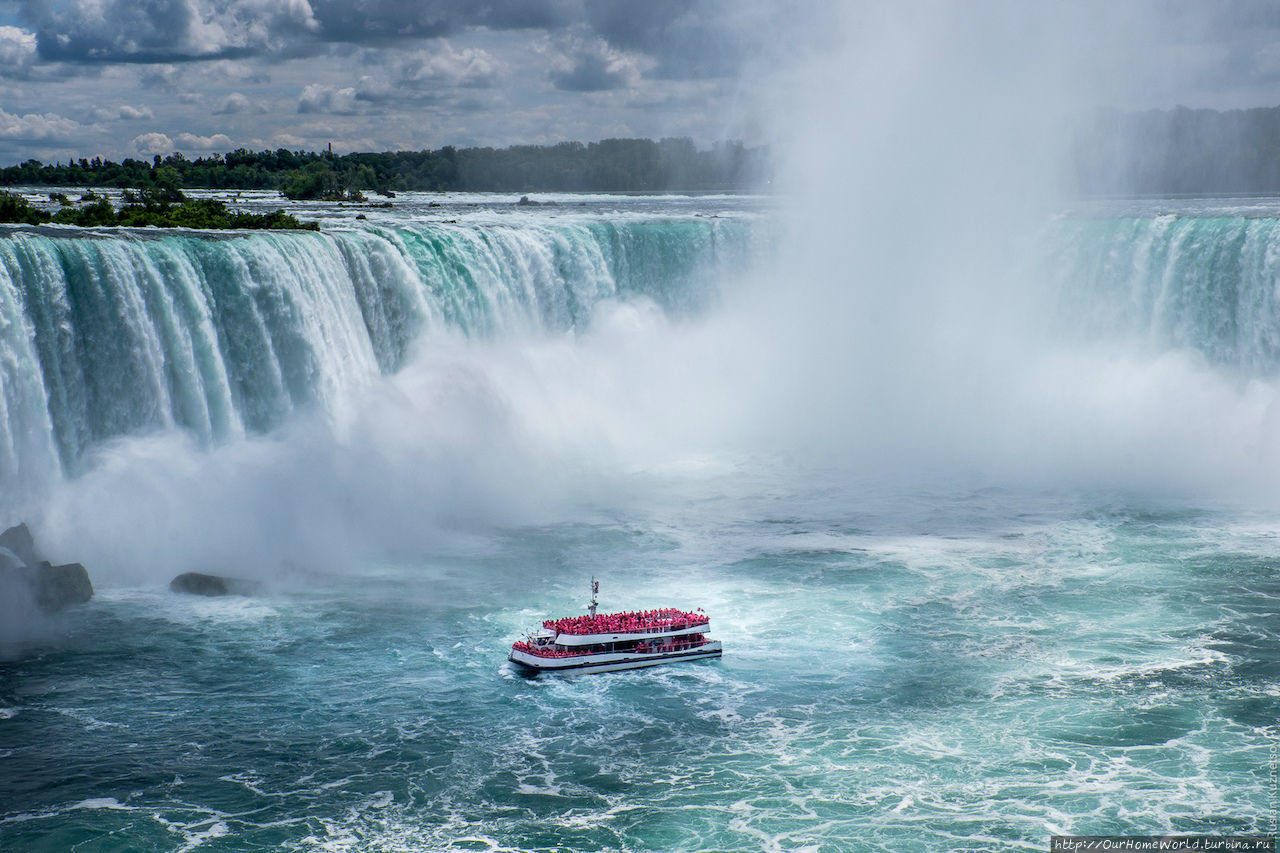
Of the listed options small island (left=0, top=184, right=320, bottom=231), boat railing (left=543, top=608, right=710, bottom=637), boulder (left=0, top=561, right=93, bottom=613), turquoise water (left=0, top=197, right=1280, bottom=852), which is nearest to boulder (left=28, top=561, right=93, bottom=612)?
boulder (left=0, top=561, right=93, bottom=613)

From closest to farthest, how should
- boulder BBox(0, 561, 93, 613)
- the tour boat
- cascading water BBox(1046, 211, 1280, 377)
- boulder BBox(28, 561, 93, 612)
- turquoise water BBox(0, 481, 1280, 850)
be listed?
1. turquoise water BBox(0, 481, 1280, 850)
2. the tour boat
3. boulder BBox(0, 561, 93, 613)
4. boulder BBox(28, 561, 93, 612)
5. cascading water BBox(1046, 211, 1280, 377)

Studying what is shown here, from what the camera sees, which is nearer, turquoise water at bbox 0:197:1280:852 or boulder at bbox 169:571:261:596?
turquoise water at bbox 0:197:1280:852

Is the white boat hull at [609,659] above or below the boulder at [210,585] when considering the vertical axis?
below

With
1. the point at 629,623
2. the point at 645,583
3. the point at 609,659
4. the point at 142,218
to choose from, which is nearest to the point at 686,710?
the point at 609,659

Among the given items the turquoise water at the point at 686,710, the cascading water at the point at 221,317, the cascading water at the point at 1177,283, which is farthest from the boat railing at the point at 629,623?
the cascading water at the point at 1177,283

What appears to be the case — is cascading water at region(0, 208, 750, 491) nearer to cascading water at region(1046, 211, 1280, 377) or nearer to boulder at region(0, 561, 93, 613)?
boulder at region(0, 561, 93, 613)

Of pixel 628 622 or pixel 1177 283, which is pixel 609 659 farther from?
pixel 1177 283

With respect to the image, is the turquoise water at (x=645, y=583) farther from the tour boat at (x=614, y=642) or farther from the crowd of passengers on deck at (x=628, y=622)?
the crowd of passengers on deck at (x=628, y=622)
